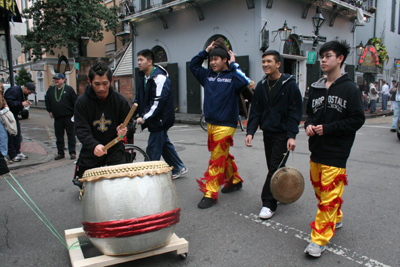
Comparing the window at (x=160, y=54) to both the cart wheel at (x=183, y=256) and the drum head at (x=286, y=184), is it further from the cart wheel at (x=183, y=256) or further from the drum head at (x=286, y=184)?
the cart wheel at (x=183, y=256)

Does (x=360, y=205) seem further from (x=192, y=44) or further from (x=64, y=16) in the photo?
(x=64, y=16)

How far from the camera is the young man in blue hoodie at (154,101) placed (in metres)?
4.37

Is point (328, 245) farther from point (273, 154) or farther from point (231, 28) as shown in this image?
point (231, 28)

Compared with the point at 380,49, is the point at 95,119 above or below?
below

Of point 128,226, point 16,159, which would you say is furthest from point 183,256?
point 16,159

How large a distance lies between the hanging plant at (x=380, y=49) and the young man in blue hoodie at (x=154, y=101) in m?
21.7

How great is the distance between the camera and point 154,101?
14.4 feet

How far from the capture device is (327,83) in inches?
115

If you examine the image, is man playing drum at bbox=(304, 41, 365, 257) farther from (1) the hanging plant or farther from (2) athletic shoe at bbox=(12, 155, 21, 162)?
(1) the hanging plant

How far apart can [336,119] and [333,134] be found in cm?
14

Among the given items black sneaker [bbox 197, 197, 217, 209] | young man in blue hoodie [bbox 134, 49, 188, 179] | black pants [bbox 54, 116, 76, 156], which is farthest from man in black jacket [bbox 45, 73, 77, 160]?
black sneaker [bbox 197, 197, 217, 209]

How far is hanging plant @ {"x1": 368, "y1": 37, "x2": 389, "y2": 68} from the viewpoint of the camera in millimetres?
22016

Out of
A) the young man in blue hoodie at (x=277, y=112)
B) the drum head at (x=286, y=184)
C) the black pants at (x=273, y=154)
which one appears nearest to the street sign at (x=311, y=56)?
the young man in blue hoodie at (x=277, y=112)

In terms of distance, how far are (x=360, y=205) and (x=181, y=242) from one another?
252cm
